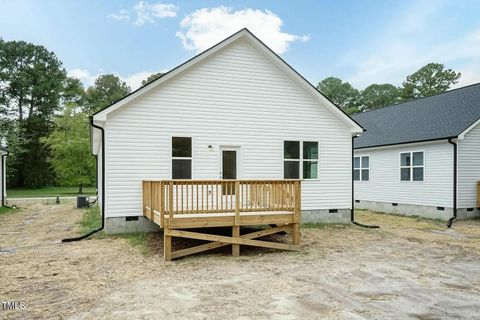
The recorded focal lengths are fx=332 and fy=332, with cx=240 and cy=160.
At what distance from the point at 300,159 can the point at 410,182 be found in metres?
6.31

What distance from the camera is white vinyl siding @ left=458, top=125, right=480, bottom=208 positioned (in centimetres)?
1277

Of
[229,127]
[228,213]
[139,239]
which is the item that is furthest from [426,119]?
[139,239]

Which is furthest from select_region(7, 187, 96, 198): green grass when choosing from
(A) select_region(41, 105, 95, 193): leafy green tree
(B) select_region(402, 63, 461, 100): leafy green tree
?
(B) select_region(402, 63, 461, 100): leafy green tree

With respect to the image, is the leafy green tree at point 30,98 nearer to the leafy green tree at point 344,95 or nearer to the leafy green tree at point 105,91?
the leafy green tree at point 105,91

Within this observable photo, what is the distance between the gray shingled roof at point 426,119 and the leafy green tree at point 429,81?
94.1 ft

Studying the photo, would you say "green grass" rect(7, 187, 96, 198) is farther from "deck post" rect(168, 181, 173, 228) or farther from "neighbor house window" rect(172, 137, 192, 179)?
"deck post" rect(168, 181, 173, 228)

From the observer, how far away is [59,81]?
40688mm

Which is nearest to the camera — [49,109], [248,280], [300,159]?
[248,280]

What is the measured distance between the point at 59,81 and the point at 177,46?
27.0 m

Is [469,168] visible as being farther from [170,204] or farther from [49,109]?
[49,109]

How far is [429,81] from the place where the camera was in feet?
143

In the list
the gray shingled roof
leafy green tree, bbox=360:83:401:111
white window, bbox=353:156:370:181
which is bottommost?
white window, bbox=353:156:370:181

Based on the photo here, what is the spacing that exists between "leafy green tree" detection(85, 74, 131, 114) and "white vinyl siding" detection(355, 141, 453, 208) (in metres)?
41.5

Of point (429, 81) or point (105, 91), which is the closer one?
point (429, 81)
